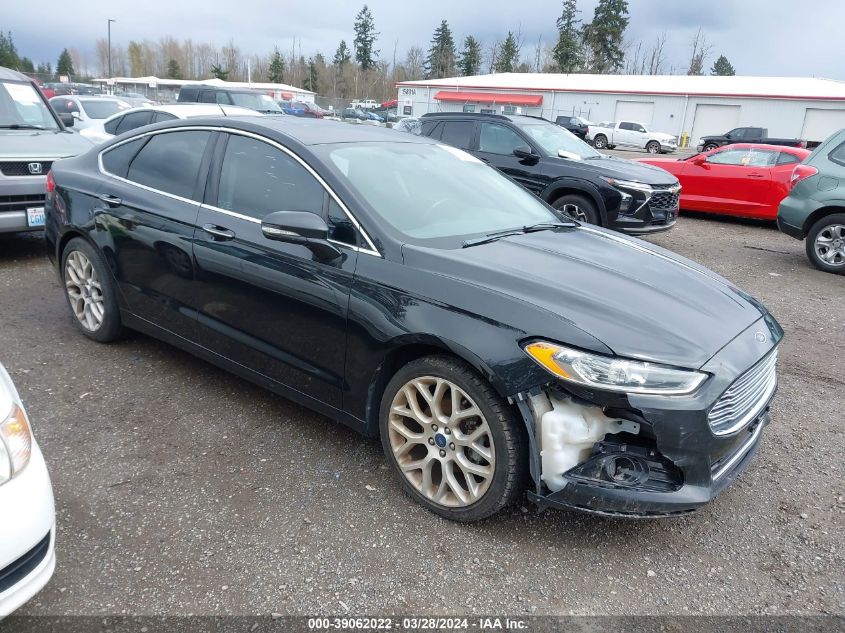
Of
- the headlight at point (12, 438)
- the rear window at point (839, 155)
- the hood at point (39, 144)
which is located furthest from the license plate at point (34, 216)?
the rear window at point (839, 155)

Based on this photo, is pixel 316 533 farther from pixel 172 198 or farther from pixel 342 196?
pixel 172 198

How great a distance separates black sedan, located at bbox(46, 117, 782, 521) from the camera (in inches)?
99.1

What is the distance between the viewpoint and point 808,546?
2.84 metres

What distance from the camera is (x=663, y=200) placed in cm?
855

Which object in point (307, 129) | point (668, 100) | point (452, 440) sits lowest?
point (452, 440)

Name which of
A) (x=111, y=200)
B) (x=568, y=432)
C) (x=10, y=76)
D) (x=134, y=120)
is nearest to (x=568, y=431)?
(x=568, y=432)

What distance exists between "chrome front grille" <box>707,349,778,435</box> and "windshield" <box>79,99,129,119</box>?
14.2 meters

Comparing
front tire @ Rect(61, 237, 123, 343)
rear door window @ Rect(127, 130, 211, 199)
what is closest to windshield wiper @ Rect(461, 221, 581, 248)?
rear door window @ Rect(127, 130, 211, 199)

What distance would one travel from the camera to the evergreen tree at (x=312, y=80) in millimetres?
91812

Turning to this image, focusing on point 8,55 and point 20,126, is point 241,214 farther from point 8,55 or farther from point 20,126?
point 8,55

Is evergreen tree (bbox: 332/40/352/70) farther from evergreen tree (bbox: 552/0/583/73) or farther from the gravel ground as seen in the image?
the gravel ground

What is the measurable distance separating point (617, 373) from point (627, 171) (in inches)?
275

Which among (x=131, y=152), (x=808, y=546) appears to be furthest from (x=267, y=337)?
(x=808, y=546)

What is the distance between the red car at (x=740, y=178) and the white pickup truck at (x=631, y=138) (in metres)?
26.6
